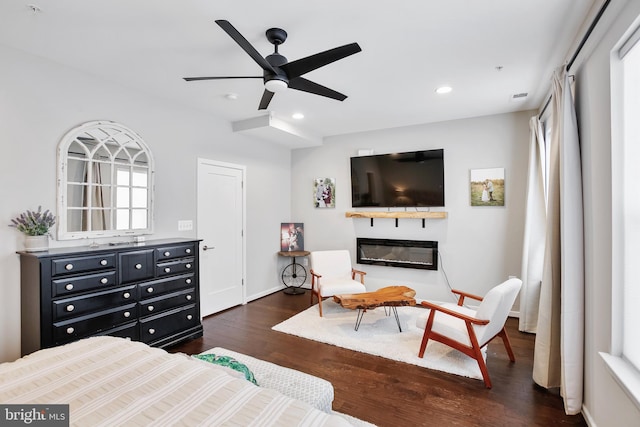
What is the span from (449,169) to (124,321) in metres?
4.48

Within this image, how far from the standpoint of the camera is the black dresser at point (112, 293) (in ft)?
7.60

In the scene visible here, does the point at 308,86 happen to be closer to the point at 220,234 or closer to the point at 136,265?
the point at 136,265

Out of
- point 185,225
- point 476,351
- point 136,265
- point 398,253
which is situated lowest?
point 476,351

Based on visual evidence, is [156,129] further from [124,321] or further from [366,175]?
[366,175]

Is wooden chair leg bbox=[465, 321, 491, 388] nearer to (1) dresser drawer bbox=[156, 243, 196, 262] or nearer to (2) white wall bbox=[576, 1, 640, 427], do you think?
(2) white wall bbox=[576, 1, 640, 427]

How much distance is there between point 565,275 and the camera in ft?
6.91

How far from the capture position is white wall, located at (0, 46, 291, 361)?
2.42 meters

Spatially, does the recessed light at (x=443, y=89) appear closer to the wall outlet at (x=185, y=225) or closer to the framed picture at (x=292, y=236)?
the framed picture at (x=292, y=236)

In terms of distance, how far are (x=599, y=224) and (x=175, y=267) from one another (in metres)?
3.62

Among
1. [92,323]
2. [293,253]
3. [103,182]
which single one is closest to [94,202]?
[103,182]

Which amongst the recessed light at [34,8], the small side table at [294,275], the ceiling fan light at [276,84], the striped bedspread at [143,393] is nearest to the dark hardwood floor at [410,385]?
the striped bedspread at [143,393]

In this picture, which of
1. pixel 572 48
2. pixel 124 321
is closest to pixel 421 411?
pixel 124 321

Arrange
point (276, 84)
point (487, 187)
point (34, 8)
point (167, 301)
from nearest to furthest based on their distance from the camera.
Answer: point (34, 8) → point (276, 84) → point (167, 301) → point (487, 187)

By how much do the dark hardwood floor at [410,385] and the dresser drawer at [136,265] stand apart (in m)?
0.90
